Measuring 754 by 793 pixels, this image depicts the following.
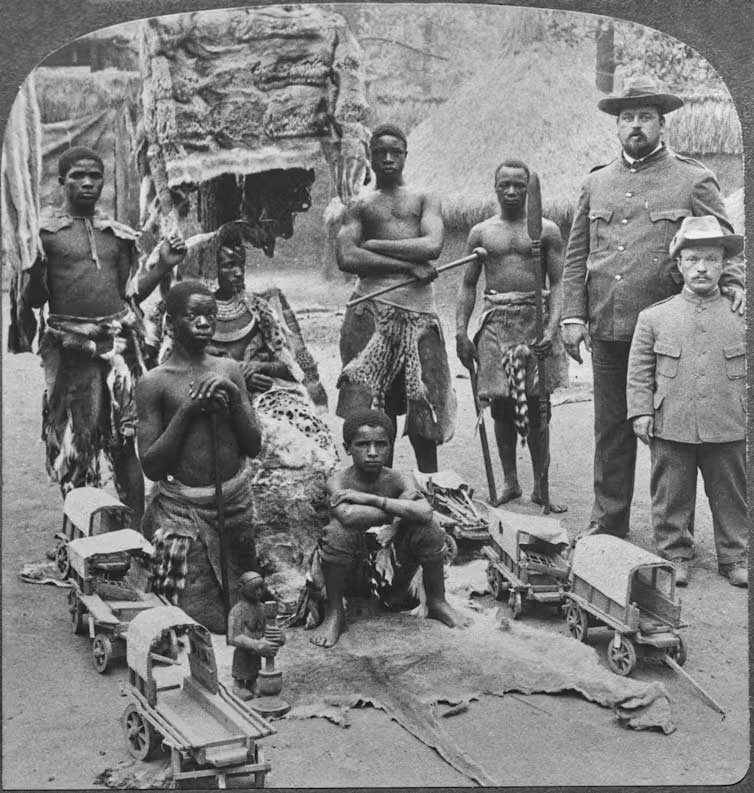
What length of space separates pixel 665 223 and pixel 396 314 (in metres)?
1.05

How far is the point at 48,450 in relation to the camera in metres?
6.06

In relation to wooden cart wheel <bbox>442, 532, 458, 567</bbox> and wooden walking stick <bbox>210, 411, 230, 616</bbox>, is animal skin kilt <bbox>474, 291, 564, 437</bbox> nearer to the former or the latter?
Answer: wooden cart wheel <bbox>442, 532, 458, 567</bbox>

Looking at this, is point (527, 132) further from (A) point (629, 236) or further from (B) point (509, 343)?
(B) point (509, 343)

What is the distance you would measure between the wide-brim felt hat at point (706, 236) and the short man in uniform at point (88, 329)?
183cm

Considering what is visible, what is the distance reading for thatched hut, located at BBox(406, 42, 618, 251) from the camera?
19.1ft

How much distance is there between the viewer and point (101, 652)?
5594 mm

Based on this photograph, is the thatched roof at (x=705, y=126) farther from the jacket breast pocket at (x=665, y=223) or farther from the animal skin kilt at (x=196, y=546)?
the animal skin kilt at (x=196, y=546)

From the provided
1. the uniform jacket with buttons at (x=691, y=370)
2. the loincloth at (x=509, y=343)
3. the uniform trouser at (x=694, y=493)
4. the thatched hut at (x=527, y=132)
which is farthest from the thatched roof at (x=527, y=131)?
the uniform trouser at (x=694, y=493)

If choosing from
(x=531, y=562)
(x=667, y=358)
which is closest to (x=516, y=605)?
(x=531, y=562)

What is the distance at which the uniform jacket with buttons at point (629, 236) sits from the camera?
574cm

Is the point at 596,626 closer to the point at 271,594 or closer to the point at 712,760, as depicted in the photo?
the point at 712,760

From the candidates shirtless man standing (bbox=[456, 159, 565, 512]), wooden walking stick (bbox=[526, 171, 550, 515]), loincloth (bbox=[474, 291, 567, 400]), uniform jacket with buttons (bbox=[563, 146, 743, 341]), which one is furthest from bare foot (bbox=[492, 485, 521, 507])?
uniform jacket with buttons (bbox=[563, 146, 743, 341])

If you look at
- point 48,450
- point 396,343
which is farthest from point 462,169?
point 48,450

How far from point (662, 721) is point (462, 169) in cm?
211
